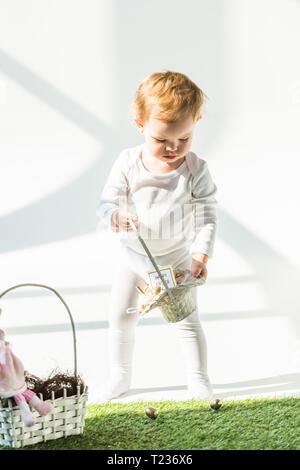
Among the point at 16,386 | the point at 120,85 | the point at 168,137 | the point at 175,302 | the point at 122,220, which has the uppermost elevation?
the point at 120,85

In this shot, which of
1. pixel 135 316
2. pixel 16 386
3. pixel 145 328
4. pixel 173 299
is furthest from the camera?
pixel 145 328

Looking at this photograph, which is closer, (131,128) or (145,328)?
(145,328)

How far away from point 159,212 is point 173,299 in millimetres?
289

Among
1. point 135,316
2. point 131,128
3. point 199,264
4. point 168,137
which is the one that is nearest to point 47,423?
point 135,316

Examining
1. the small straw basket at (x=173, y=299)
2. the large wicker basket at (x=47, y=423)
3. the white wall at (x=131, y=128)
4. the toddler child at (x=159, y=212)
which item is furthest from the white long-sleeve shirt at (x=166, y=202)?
the white wall at (x=131, y=128)

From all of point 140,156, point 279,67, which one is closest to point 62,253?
point 140,156

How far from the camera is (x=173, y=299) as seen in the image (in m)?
1.63

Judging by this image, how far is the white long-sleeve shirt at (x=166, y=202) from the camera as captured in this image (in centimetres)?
182

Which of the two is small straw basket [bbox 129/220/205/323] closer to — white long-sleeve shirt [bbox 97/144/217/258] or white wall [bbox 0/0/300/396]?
white long-sleeve shirt [bbox 97/144/217/258]

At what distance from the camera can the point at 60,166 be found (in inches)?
106

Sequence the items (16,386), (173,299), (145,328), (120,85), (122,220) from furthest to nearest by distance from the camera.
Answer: (120,85)
(145,328)
(122,220)
(173,299)
(16,386)

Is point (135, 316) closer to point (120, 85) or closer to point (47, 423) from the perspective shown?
point (47, 423)

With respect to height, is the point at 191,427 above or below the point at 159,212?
below

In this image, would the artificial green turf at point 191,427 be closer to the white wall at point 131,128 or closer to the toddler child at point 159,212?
the toddler child at point 159,212
